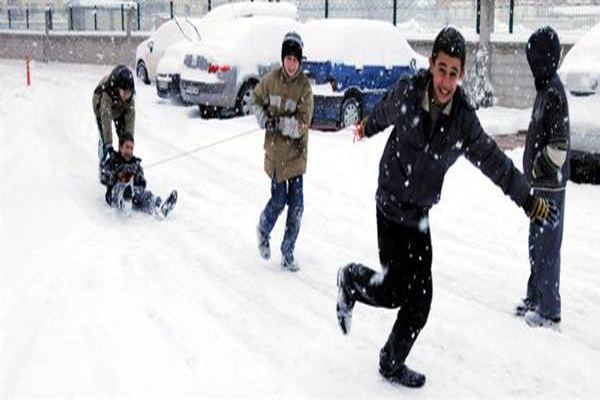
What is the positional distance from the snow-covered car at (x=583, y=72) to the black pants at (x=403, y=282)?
5.07 meters

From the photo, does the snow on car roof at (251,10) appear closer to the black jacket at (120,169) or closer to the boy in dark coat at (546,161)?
the black jacket at (120,169)

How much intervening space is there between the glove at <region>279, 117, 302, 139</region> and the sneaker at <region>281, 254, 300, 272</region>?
1.03 meters

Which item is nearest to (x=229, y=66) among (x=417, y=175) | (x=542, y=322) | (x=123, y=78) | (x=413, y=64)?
(x=413, y=64)

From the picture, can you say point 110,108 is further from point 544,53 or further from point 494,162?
point 494,162

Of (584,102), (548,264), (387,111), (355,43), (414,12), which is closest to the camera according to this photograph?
(387,111)

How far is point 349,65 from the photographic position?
14.0 metres

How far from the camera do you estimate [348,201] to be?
9.00m

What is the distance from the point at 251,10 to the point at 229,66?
14.4 ft

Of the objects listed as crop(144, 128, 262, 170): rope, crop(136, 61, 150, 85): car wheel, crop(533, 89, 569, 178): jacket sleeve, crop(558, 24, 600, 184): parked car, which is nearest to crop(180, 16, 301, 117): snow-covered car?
crop(144, 128, 262, 170): rope

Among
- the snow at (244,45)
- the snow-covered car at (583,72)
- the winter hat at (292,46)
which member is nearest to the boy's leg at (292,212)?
the winter hat at (292,46)

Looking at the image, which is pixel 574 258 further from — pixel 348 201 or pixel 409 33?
pixel 409 33

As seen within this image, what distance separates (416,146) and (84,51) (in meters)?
33.3

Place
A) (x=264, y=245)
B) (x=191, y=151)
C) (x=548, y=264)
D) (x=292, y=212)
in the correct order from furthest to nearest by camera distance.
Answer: (x=191, y=151)
(x=264, y=245)
(x=292, y=212)
(x=548, y=264)

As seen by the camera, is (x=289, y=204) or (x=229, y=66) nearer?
(x=289, y=204)
